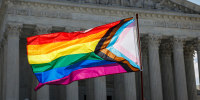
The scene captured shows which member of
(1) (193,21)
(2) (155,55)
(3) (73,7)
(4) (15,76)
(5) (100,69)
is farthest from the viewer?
(1) (193,21)

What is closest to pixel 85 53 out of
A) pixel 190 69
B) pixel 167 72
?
pixel 167 72

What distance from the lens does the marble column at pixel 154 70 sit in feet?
149

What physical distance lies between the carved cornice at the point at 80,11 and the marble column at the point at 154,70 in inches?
135

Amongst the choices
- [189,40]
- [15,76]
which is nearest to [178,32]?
[189,40]

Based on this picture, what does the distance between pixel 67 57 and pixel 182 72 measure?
103ft

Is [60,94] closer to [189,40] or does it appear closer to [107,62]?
[189,40]

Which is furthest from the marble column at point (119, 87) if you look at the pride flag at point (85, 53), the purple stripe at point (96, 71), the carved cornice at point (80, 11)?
the purple stripe at point (96, 71)

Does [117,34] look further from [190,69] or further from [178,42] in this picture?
[190,69]

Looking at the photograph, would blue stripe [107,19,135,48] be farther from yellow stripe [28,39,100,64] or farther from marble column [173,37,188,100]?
marble column [173,37,188,100]

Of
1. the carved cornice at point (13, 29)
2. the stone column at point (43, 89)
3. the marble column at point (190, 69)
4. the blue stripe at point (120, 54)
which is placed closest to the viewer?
the blue stripe at point (120, 54)

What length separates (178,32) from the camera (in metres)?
48.6

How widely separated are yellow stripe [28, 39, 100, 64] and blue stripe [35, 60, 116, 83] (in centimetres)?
66

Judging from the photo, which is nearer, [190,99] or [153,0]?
[153,0]

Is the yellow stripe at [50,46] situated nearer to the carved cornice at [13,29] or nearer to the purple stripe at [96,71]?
the purple stripe at [96,71]
